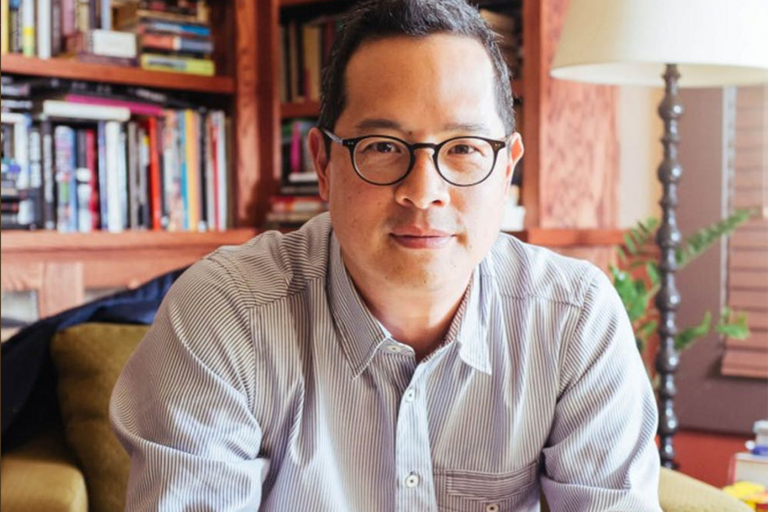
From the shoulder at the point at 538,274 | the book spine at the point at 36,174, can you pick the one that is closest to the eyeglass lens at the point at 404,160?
the shoulder at the point at 538,274

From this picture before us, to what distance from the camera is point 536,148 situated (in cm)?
238

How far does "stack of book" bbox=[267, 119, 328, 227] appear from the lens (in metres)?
2.73

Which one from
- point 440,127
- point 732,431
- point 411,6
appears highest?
point 411,6

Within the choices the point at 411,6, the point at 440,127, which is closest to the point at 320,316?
the point at 440,127

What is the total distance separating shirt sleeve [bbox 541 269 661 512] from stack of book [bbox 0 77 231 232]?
1559mm

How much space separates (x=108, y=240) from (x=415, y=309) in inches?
56.6

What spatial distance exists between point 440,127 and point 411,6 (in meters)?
0.17

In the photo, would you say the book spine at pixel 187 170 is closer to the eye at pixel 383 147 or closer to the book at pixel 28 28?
the book at pixel 28 28

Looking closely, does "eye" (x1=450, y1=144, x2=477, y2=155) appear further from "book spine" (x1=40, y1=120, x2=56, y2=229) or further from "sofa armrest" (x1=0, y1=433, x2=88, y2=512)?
"book spine" (x1=40, y1=120, x2=56, y2=229)

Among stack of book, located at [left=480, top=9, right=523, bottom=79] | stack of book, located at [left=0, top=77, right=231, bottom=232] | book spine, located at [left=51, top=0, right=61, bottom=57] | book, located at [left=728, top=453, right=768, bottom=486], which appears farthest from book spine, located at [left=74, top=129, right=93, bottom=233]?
book, located at [left=728, top=453, right=768, bottom=486]

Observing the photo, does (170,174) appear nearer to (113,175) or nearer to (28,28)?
(113,175)

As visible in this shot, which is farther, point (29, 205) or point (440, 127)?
point (29, 205)

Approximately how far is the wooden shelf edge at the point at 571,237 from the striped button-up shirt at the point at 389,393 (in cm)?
101

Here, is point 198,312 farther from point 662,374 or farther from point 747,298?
point 747,298
